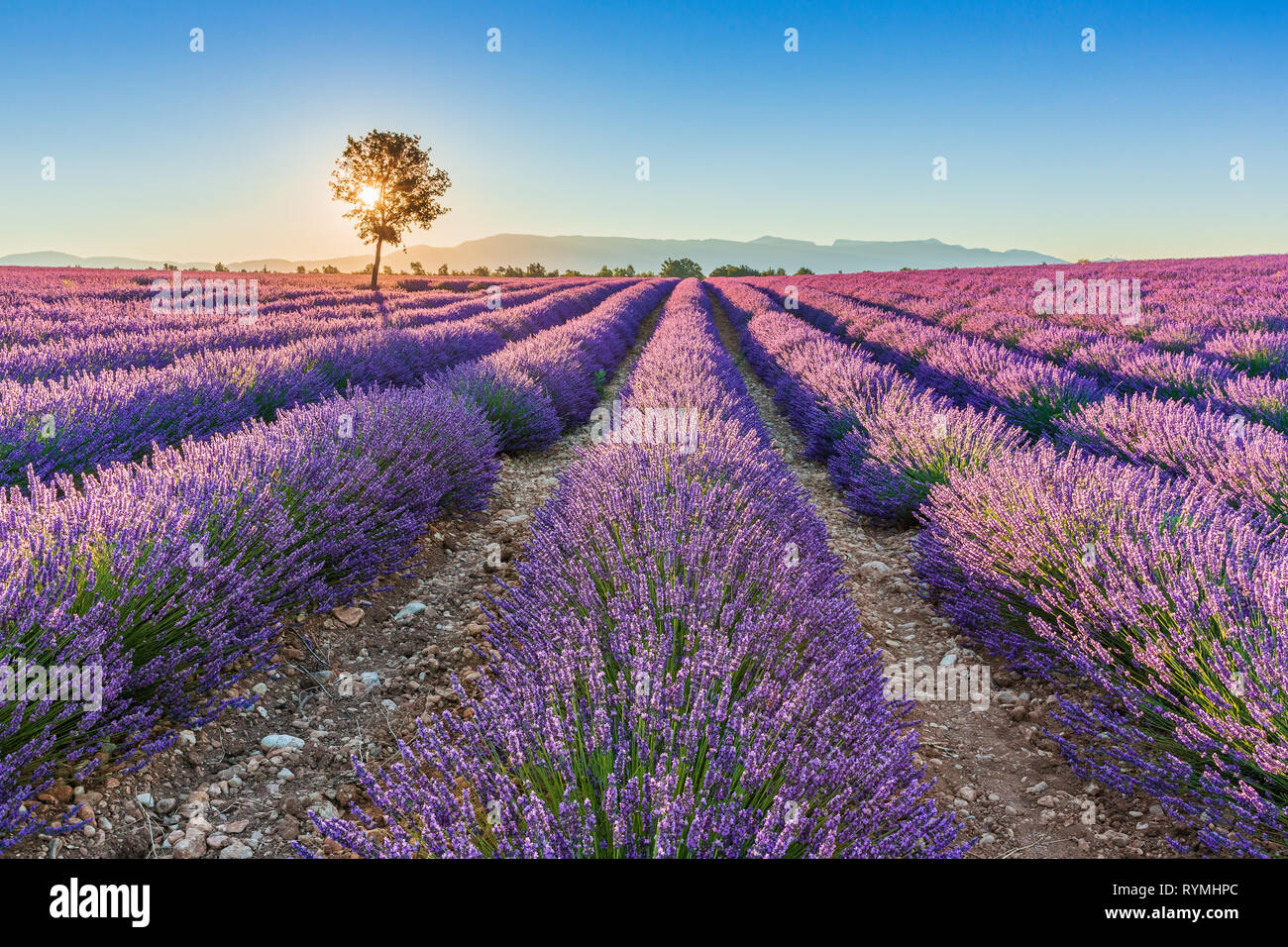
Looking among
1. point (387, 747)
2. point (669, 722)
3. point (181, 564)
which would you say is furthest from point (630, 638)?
point (181, 564)

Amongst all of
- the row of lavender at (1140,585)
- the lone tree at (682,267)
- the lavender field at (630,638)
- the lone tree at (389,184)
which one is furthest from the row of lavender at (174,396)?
the lone tree at (682,267)

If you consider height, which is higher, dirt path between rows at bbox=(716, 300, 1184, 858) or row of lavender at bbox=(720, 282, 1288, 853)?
row of lavender at bbox=(720, 282, 1288, 853)

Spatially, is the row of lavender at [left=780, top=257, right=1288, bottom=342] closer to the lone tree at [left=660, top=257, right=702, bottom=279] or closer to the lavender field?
the lavender field

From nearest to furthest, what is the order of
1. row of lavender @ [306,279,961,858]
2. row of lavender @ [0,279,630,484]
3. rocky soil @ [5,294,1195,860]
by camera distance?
row of lavender @ [306,279,961,858], rocky soil @ [5,294,1195,860], row of lavender @ [0,279,630,484]

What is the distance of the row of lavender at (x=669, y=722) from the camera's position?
4.04ft

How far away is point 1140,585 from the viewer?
2166 mm

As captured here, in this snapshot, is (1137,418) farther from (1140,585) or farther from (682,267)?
(682,267)

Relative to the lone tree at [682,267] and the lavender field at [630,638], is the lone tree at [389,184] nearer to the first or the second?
the lavender field at [630,638]

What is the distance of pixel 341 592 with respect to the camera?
2.88 meters

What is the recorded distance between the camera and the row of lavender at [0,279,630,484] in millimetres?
3363

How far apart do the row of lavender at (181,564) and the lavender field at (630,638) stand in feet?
0.05

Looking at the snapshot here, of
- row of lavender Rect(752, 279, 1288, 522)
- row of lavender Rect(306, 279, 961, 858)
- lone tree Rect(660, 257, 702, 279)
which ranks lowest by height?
row of lavender Rect(306, 279, 961, 858)

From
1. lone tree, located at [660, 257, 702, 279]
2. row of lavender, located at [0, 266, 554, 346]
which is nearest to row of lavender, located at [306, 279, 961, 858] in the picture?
row of lavender, located at [0, 266, 554, 346]

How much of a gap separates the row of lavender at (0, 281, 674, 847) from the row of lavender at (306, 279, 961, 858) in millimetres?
784
